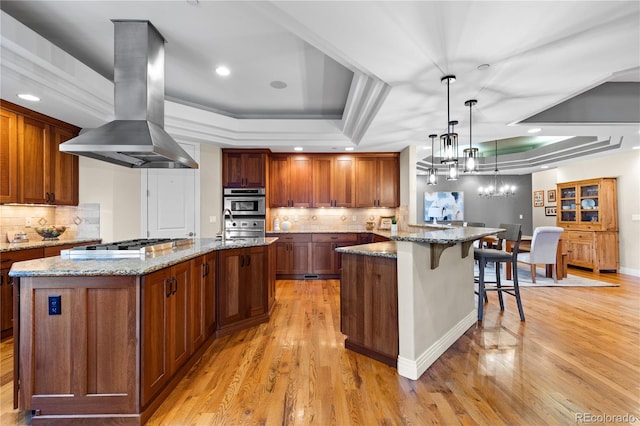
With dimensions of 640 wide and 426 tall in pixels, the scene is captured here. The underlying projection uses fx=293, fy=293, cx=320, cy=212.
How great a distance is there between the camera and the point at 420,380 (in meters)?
2.17

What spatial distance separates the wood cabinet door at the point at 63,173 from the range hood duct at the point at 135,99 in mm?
1704

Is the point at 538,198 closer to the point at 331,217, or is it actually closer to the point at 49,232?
the point at 331,217

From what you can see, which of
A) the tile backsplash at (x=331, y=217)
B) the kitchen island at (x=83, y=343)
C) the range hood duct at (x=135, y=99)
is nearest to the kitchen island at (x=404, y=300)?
the kitchen island at (x=83, y=343)

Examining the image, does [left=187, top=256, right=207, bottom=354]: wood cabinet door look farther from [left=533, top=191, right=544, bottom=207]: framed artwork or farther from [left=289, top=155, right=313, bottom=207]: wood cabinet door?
[left=533, top=191, right=544, bottom=207]: framed artwork

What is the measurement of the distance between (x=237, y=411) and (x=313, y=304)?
7.22 ft

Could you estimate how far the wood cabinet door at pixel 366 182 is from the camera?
5.93 metres

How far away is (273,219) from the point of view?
6.10m

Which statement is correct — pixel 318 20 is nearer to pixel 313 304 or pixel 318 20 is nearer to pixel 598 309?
pixel 313 304

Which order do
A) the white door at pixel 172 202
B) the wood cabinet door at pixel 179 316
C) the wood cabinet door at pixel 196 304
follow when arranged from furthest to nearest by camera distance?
the white door at pixel 172 202
the wood cabinet door at pixel 196 304
the wood cabinet door at pixel 179 316

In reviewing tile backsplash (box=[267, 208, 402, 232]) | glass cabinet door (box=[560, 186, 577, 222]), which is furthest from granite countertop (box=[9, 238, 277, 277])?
glass cabinet door (box=[560, 186, 577, 222])

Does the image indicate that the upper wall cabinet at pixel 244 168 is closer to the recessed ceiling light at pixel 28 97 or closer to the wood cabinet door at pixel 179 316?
the recessed ceiling light at pixel 28 97

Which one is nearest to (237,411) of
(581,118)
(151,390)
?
(151,390)

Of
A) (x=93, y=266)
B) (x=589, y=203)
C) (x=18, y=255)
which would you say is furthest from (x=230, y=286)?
(x=589, y=203)

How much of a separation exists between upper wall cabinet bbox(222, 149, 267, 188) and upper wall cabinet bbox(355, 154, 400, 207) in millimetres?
1906
